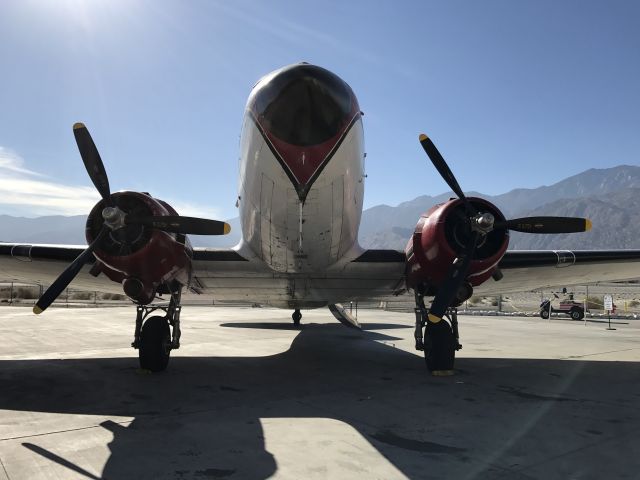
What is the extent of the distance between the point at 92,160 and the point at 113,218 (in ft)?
5.09

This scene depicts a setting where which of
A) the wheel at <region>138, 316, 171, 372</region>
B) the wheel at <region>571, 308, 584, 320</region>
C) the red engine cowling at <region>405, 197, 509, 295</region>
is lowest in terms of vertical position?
the wheel at <region>571, 308, 584, 320</region>

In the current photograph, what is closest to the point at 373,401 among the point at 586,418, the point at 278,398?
the point at 278,398

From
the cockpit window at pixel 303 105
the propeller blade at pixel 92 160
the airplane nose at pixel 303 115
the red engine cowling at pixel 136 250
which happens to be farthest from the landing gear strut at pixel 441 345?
the propeller blade at pixel 92 160

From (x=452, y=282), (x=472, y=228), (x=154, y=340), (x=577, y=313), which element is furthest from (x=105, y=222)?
(x=577, y=313)

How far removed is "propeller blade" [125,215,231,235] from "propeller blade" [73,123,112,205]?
0.76m

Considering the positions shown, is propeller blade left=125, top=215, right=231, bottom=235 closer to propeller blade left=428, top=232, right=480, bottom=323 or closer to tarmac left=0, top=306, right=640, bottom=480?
tarmac left=0, top=306, right=640, bottom=480

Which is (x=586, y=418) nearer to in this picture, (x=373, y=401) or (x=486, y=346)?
(x=373, y=401)

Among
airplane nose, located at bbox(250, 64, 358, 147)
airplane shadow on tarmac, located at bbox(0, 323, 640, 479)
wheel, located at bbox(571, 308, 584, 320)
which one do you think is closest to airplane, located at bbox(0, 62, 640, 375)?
airplane nose, located at bbox(250, 64, 358, 147)

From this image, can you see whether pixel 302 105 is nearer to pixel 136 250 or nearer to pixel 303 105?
pixel 303 105

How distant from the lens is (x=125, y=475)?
4316 mm

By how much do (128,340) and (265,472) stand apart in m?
13.3

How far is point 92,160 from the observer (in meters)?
9.18

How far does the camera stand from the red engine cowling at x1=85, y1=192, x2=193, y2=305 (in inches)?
353

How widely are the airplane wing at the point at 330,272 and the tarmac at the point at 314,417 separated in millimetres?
1847
